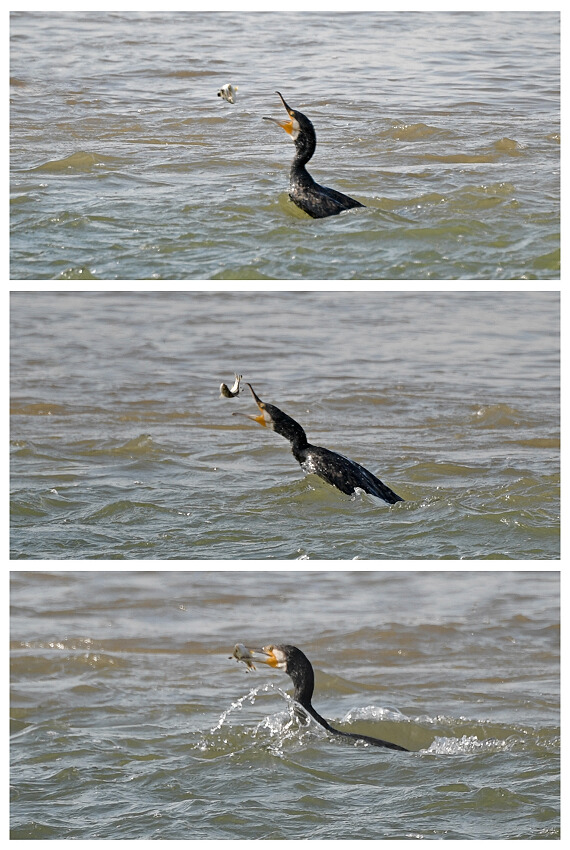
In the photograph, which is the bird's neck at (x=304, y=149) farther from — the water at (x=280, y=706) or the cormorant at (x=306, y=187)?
the water at (x=280, y=706)

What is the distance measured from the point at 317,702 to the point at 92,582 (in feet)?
6.50

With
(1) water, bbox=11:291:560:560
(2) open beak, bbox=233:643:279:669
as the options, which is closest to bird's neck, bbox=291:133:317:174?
(1) water, bbox=11:291:560:560

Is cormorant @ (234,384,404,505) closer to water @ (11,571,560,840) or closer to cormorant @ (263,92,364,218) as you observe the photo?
water @ (11,571,560,840)

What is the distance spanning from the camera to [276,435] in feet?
27.5

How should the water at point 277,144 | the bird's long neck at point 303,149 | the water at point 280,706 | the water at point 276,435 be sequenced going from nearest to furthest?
the water at point 280,706 → the water at point 276,435 → the water at point 277,144 → the bird's long neck at point 303,149

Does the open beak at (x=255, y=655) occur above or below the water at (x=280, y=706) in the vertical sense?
above

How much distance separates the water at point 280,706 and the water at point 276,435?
103 cm

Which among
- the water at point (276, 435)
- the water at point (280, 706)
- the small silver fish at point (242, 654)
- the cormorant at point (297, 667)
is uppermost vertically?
the water at point (276, 435)

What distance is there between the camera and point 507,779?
6.21 metres

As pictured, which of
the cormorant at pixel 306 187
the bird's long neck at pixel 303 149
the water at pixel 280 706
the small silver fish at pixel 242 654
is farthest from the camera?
the bird's long neck at pixel 303 149

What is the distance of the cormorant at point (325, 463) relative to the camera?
721 cm

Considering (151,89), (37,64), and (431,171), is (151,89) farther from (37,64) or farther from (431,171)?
(431,171)

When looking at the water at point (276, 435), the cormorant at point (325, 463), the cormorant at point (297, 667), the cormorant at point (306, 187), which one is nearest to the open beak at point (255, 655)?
the cormorant at point (297, 667)
